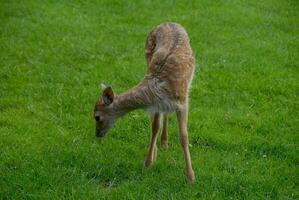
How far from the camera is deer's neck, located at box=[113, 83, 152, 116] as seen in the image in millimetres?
6562

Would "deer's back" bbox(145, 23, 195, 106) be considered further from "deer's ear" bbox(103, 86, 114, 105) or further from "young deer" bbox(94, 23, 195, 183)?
"deer's ear" bbox(103, 86, 114, 105)

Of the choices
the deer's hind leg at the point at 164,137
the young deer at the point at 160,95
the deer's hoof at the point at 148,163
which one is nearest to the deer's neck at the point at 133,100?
the young deer at the point at 160,95

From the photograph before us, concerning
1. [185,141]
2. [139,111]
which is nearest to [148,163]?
[185,141]

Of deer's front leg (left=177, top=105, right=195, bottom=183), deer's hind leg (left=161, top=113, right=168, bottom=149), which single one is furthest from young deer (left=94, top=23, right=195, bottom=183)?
deer's hind leg (left=161, top=113, right=168, bottom=149)

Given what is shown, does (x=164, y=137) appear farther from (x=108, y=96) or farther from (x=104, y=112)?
(x=108, y=96)

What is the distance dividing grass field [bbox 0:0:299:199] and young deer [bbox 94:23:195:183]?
1.54ft

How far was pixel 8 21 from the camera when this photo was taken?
1177 centimetres

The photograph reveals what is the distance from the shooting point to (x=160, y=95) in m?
6.54

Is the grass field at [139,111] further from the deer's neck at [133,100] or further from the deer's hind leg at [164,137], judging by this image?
the deer's neck at [133,100]

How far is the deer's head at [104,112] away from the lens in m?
6.62

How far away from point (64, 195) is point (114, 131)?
5.60 feet

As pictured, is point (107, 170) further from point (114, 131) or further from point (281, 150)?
point (281, 150)

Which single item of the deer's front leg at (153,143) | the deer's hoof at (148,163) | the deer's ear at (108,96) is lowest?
the deer's hoof at (148,163)

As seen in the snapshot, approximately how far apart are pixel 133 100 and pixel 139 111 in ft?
6.32
